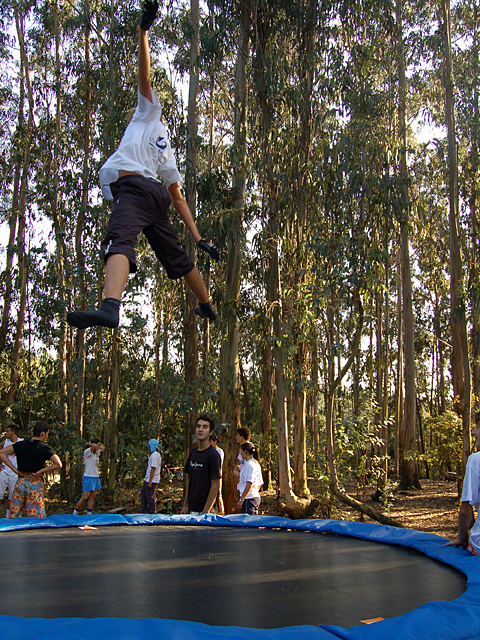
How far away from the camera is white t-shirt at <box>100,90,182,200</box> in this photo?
2.26m

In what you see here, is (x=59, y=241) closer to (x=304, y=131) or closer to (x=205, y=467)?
(x=304, y=131)

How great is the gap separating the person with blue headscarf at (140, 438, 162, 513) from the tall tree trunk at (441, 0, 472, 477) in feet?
12.0

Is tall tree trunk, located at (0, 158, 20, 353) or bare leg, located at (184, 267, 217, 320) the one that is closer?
bare leg, located at (184, 267, 217, 320)

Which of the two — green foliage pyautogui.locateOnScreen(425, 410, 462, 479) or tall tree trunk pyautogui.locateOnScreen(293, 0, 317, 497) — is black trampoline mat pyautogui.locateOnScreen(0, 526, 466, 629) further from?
green foliage pyautogui.locateOnScreen(425, 410, 462, 479)

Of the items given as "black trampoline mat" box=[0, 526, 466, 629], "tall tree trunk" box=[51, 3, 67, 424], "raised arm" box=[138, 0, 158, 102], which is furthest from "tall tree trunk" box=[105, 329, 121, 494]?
"raised arm" box=[138, 0, 158, 102]

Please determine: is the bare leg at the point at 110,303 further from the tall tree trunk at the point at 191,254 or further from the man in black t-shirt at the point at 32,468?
the tall tree trunk at the point at 191,254

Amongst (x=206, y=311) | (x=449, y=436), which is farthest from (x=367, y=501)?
(x=206, y=311)

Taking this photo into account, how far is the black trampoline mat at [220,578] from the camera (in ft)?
5.90

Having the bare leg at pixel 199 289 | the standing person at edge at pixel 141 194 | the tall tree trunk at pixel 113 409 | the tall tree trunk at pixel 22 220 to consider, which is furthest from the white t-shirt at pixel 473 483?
the tall tree trunk at pixel 22 220

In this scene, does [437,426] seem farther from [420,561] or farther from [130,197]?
[130,197]

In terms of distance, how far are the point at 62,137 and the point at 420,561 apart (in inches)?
432

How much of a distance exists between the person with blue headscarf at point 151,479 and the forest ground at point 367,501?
1482 millimetres

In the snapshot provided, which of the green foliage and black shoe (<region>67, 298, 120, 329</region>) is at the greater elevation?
black shoe (<region>67, 298, 120, 329</region>)

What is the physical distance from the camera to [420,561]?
267 cm
